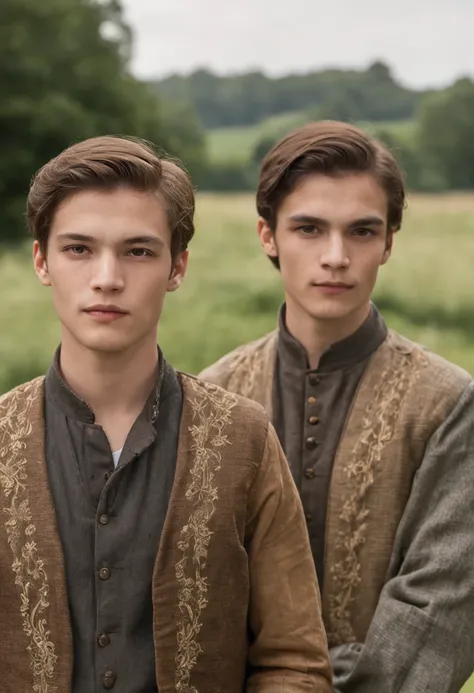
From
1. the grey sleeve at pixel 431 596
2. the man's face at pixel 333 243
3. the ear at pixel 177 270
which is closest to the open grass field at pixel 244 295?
the man's face at pixel 333 243

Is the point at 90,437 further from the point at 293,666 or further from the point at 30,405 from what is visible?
the point at 293,666

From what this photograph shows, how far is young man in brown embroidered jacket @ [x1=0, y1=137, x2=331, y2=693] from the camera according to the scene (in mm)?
2299

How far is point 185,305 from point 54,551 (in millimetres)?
8747

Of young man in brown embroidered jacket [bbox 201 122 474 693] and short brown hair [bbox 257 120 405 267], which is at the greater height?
short brown hair [bbox 257 120 405 267]

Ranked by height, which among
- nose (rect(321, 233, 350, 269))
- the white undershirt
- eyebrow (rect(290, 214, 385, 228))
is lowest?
the white undershirt

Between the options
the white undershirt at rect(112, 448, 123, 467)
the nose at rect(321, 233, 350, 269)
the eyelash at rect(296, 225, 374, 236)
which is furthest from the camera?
the eyelash at rect(296, 225, 374, 236)

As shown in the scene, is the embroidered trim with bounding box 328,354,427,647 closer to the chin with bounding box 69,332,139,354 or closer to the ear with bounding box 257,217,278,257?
the ear with bounding box 257,217,278,257

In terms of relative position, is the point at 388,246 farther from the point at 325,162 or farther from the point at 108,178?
the point at 108,178

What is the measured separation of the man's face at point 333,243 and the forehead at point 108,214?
886 millimetres

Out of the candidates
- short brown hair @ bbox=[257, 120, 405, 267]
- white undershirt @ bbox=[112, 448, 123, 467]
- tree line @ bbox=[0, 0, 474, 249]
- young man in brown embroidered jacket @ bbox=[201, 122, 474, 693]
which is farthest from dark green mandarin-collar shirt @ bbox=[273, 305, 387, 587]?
tree line @ bbox=[0, 0, 474, 249]

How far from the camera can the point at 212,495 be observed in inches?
93.2

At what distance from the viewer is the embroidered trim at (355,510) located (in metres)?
3.15

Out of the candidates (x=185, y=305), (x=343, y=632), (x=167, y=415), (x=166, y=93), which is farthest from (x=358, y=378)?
(x=166, y=93)

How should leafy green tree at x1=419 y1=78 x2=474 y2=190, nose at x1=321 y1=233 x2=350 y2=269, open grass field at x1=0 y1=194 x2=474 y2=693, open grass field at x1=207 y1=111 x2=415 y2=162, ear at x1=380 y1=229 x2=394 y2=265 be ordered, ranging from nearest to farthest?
nose at x1=321 y1=233 x2=350 y2=269
ear at x1=380 y1=229 x2=394 y2=265
open grass field at x1=207 y1=111 x2=415 y2=162
leafy green tree at x1=419 y1=78 x2=474 y2=190
open grass field at x1=0 y1=194 x2=474 y2=693
